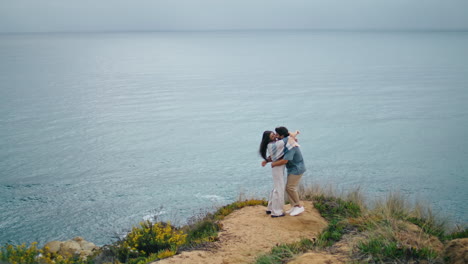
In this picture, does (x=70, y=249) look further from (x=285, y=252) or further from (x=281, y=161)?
(x=285, y=252)

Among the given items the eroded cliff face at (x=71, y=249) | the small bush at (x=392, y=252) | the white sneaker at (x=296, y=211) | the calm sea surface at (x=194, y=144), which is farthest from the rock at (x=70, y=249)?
the small bush at (x=392, y=252)

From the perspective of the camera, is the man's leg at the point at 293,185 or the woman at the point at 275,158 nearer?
the woman at the point at 275,158

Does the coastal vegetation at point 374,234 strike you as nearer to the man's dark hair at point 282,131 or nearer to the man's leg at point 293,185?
the man's leg at point 293,185

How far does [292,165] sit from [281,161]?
1.50ft

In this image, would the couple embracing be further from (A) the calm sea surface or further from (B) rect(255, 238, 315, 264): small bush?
(A) the calm sea surface

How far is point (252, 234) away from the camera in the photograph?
11.9 m

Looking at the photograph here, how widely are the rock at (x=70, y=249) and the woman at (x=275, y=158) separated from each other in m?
7.37

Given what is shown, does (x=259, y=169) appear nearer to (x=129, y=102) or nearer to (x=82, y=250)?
(x=82, y=250)

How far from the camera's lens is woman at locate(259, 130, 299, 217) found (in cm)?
1230

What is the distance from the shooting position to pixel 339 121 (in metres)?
43.2

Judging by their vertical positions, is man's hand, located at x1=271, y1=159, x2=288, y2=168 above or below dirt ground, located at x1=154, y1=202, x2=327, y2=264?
above

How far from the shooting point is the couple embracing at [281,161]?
484 inches

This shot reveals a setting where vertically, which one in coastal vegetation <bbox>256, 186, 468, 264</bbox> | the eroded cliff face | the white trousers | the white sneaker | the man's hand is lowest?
the eroded cliff face

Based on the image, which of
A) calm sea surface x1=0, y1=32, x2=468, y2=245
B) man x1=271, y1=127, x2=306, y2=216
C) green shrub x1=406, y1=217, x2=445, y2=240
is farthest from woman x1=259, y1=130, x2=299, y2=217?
calm sea surface x1=0, y1=32, x2=468, y2=245
